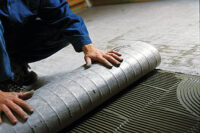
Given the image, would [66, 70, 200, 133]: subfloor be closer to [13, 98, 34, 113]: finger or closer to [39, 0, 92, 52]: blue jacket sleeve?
[13, 98, 34, 113]: finger

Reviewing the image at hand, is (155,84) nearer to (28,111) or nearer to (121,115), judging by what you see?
(121,115)

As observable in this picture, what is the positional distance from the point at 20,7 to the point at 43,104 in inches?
36.3

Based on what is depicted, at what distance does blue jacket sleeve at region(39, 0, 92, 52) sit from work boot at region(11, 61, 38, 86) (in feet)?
2.05

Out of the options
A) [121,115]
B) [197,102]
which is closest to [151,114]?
[121,115]

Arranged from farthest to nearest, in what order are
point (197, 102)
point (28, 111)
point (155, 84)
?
point (155, 84) → point (197, 102) → point (28, 111)

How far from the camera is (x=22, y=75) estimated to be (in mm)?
2234

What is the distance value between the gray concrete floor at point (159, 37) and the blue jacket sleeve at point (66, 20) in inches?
18.4

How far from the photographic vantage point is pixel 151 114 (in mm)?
1353

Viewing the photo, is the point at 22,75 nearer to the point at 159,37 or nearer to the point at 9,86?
the point at 9,86

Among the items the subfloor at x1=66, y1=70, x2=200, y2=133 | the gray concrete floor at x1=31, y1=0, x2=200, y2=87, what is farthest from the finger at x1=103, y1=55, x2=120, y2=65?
the gray concrete floor at x1=31, y1=0, x2=200, y2=87

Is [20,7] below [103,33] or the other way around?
the other way around

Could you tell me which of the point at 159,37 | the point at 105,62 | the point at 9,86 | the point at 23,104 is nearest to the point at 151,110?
the point at 105,62

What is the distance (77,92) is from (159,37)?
6.20 ft

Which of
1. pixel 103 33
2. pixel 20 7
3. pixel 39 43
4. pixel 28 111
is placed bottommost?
pixel 103 33
